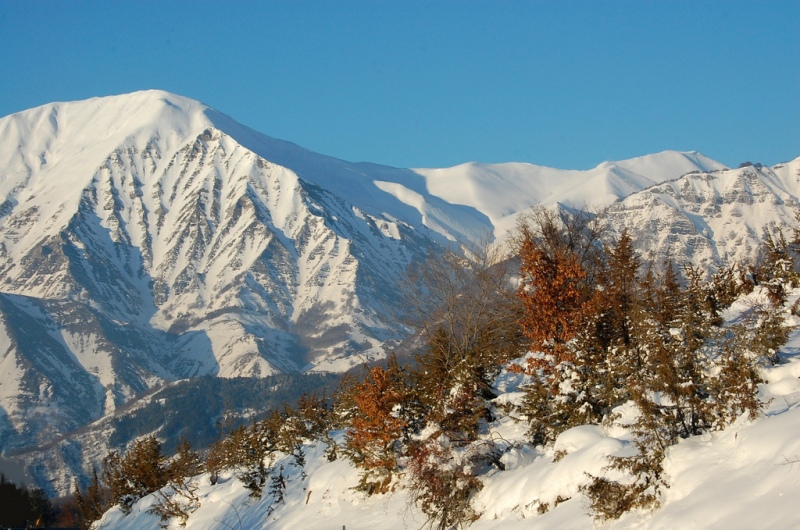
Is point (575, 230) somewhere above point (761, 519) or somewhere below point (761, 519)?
above

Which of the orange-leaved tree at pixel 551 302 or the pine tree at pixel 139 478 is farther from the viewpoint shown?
the pine tree at pixel 139 478

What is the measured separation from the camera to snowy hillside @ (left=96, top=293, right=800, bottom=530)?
1388cm

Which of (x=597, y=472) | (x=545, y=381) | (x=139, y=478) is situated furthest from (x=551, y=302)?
(x=139, y=478)

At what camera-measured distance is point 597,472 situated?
17.5m

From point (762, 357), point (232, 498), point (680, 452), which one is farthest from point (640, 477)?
point (232, 498)

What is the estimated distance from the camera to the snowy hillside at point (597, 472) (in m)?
13.9

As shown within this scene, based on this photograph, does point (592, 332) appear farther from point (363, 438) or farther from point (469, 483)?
point (363, 438)

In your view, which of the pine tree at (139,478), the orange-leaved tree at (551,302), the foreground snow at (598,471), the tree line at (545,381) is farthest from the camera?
the pine tree at (139,478)

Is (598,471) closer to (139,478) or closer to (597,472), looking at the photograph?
(597,472)

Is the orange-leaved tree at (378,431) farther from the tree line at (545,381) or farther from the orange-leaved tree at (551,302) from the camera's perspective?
the orange-leaved tree at (551,302)

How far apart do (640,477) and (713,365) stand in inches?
172

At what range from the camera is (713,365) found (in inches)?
762

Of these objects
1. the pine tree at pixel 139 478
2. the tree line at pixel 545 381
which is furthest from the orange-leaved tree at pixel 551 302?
the pine tree at pixel 139 478

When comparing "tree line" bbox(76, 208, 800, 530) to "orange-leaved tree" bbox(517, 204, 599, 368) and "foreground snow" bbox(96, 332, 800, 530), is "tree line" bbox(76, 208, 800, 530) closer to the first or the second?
"orange-leaved tree" bbox(517, 204, 599, 368)
